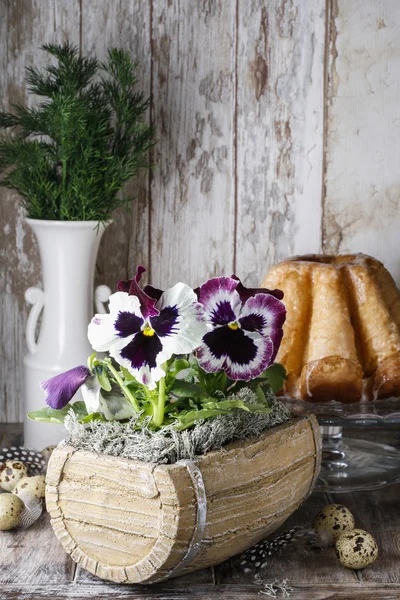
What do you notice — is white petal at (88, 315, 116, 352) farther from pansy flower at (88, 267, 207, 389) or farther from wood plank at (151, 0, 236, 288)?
wood plank at (151, 0, 236, 288)

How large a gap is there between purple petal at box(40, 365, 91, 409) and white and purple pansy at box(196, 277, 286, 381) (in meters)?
0.15

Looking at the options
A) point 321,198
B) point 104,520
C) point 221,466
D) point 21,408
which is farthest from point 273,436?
point 21,408

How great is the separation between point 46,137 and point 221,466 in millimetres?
779

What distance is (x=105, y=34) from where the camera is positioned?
58.2 inches

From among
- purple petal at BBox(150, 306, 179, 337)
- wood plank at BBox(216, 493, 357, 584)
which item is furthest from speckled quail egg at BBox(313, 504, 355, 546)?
purple petal at BBox(150, 306, 179, 337)

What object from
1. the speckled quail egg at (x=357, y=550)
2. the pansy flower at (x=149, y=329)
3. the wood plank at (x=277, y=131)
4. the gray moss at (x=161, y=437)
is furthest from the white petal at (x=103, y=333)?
the wood plank at (x=277, y=131)

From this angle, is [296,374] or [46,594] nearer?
[46,594]

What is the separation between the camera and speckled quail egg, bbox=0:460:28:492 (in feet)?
4.11

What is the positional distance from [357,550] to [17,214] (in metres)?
0.88

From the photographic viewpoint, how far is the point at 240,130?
4.96 ft

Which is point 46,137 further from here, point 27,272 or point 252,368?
point 252,368

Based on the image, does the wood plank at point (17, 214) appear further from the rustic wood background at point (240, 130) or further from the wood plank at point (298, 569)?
the wood plank at point (298, 569)

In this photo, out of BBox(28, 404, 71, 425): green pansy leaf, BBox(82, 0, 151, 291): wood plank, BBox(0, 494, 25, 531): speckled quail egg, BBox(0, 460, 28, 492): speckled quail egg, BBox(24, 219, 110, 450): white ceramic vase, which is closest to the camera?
BBox(28, 404, 71, 425): green pansy leaf

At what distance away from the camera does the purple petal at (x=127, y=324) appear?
95 cm
